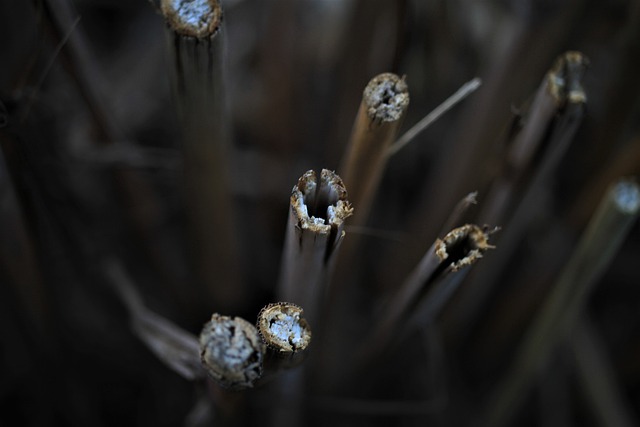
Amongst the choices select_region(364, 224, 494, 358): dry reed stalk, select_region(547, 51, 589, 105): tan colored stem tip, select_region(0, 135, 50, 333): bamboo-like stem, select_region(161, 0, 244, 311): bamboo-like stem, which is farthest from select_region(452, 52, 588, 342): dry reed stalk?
select_region(0, 135, 50, 333): bamboo-like stem

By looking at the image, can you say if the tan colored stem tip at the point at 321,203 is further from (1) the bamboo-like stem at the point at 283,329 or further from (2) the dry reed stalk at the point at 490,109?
(2) the dry reed stalk at the point at 490,109

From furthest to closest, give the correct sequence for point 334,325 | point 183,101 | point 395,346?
point 334,325
point 395,346
point 183,101

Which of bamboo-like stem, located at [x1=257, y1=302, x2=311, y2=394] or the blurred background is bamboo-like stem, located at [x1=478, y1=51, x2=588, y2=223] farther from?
bamboo-like stem, located at [x1=257, y1=302, x2=311, y2=394]

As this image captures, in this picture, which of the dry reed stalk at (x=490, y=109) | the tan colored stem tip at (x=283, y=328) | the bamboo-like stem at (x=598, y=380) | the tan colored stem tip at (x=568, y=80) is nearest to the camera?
the tan colored stem tip at (x=283, y=328)

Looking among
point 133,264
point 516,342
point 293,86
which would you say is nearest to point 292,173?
point 293,86

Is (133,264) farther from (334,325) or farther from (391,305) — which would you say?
(391,305)

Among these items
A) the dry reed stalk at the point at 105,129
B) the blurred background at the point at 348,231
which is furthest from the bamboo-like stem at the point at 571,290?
the dry reed stalk at the point at 105,129

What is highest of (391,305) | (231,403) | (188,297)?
(188,297)

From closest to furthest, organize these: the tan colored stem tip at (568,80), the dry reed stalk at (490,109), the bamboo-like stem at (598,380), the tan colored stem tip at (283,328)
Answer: the tan colored stem tip at (283,328)
the tan colored stem tip at (568,80)
the dry reed stalk at (490,109)
the bamboo-like stem at (598,380)
